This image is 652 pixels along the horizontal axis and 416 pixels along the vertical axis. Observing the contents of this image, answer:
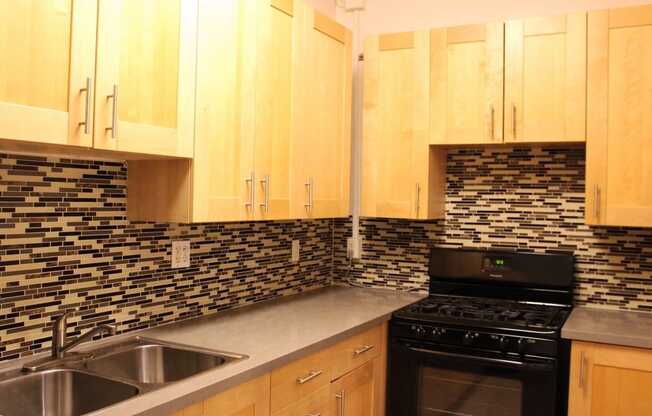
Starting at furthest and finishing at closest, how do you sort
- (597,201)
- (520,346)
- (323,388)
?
(597,201) < (520,346) < (323,388)

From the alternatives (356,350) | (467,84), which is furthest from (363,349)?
(467,84)

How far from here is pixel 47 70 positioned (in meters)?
1.51

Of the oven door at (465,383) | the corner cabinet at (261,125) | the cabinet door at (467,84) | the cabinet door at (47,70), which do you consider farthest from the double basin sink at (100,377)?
the cabinet door at (467,84)

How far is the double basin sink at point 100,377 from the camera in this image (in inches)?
65.7

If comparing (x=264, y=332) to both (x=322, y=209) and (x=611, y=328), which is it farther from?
(x=611, y=328)

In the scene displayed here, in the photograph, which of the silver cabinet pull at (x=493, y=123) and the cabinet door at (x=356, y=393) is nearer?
the cabinet door at (x=356, y=393)

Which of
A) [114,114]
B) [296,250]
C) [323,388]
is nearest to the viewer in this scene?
[114,114]

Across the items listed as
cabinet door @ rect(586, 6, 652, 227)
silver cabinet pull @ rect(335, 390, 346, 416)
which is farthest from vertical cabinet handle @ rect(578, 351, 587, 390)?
silver cabinet pull @ rect(335, 390, 346, 416)

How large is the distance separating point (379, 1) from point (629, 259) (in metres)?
1.96

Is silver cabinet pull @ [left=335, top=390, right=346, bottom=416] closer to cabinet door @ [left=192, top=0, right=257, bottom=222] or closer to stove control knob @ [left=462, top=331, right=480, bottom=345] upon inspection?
stove control knob @ [left=462, top=331, right=480, bottom=345]

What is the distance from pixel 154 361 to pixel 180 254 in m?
0.49

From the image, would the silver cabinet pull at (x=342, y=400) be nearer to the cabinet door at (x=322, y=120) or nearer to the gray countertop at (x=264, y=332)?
the gray countertop at (x=264, y=332)

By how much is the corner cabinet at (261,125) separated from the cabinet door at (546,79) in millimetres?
813

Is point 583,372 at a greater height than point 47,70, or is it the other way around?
point 47,70
